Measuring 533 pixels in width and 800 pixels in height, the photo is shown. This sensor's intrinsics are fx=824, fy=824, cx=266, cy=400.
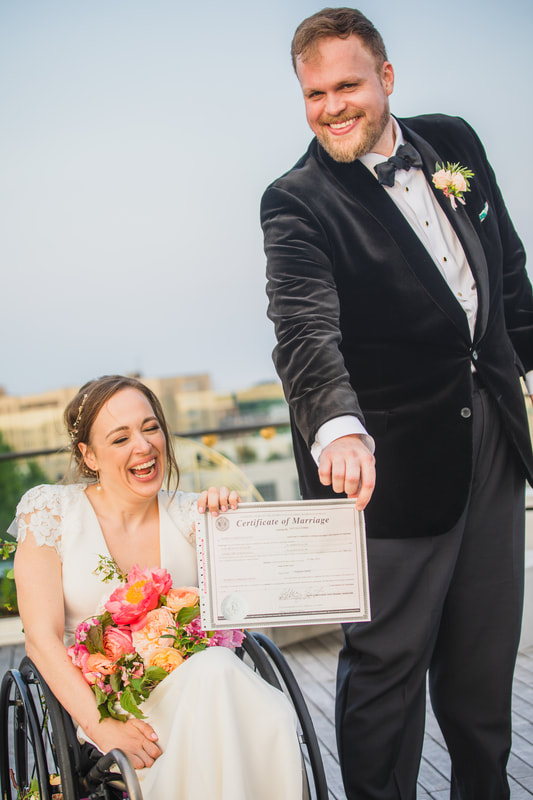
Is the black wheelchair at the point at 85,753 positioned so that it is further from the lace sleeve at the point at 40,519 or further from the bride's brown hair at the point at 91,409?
the bride's brown hair at the point at 91,409

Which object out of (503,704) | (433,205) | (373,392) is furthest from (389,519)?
(433,205)

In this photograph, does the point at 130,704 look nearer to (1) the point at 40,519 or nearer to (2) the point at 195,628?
(2) the point at 195,628

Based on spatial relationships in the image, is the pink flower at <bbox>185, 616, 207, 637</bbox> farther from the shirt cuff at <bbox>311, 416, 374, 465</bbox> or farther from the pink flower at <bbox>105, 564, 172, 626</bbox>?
the shirt cuff at <bbox>311, 416, 374, 465</bbox>

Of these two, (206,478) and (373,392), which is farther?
(206,478)

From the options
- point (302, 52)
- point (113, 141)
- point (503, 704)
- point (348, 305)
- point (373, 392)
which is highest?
point (113, 141)

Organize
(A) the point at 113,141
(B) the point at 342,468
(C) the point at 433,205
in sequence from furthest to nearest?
(A) the point at 113,141
(C) the point at 433,205
(B) the point at 342,468

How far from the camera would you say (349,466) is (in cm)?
147

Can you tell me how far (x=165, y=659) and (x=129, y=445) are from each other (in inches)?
21.3

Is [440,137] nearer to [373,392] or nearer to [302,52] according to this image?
[302,52]

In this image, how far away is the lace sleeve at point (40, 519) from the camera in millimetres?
1869

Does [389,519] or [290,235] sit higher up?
[290,235]

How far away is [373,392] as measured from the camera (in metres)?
1.73

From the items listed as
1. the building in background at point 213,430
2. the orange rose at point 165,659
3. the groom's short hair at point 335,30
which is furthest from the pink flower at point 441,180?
the building in background at point 213,430

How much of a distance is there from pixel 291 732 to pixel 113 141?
19.1 ft
